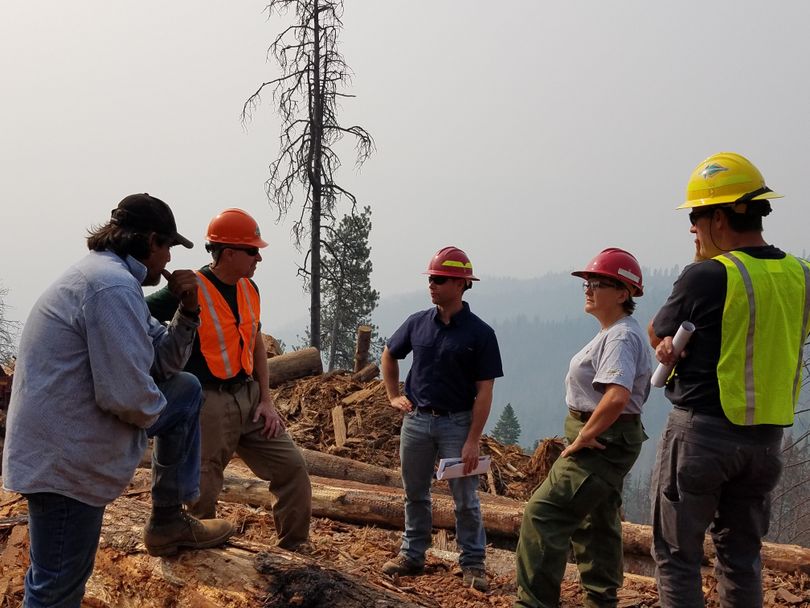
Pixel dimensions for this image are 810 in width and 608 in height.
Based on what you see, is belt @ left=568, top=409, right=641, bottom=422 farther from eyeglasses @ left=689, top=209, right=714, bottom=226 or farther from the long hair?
the long hair

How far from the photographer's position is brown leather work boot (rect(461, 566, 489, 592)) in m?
5.34

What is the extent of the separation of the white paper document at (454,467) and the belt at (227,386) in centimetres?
154

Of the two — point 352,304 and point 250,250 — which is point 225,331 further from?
point 352,304

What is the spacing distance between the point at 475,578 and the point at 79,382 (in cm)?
332

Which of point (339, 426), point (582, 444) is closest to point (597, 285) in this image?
point (582, 444)

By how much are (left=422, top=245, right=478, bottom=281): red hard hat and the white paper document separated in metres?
1.34

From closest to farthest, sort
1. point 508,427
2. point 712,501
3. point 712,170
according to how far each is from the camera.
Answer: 1. point 712,501
2. point 712,170
3. point 508,427

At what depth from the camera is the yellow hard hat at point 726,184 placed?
3.81m

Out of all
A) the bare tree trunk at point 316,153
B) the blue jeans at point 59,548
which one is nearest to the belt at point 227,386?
the blue jeans at point 59,548

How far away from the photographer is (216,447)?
4891 millimetres

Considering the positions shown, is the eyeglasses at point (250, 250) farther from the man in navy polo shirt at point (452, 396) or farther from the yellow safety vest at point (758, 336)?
the yellow safety vest at point (758, 336)

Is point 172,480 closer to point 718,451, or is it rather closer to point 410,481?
point 410,481

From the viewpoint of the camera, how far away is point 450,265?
5.46m

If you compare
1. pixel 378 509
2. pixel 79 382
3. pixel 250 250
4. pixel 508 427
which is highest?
pixel 250 250
